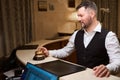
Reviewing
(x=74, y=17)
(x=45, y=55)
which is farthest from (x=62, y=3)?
(x=45, y=55)

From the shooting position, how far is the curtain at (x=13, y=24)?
3.83 meters

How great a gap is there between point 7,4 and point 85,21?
2.27 m

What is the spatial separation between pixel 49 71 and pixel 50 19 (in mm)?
3399

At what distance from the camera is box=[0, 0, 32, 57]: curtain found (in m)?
3.83

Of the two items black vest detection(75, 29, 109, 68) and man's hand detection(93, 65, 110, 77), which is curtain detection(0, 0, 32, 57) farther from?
man's hand detection(93, 65, 110, 77)

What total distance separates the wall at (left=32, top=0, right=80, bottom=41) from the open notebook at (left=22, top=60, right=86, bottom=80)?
2731 millimetres

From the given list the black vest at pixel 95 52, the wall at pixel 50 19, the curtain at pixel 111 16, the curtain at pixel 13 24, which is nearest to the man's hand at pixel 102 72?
the black vest at pixel 95 52

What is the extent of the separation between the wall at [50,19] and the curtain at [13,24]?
276mm

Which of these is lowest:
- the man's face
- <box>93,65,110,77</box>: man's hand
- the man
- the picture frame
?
<box>93,65,110,77</box>: man's hand

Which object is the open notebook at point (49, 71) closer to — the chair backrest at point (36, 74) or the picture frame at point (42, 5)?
the chair backrest at point (36, 74)

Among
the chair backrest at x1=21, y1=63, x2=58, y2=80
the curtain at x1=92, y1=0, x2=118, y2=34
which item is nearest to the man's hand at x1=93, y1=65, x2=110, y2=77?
the chair backrest at x1=21, y1=63, x2=58, y2=80

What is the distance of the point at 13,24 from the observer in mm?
3951

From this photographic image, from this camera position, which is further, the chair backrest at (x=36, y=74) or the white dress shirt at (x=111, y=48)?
the white dress shirt at (x=111, y=48)

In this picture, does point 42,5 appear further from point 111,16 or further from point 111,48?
point 111,48
